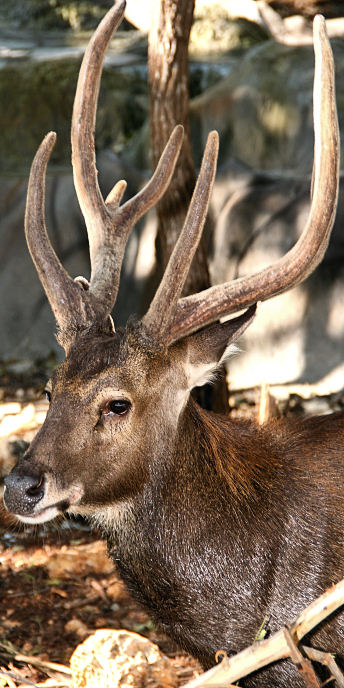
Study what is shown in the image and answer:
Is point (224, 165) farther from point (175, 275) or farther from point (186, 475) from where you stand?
point (186, 475)

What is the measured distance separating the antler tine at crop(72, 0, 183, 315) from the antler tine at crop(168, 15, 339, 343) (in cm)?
44

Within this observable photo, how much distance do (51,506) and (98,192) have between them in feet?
4.53

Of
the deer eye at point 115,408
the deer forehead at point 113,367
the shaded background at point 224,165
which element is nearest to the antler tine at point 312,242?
the deer forehead at point 113,367

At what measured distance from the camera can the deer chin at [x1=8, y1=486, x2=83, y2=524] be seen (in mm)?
2746

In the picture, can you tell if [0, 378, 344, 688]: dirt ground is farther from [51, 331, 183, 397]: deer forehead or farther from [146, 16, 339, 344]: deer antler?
[146, 16, 339, 344]: deer antler

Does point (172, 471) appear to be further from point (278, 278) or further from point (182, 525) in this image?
point (278, 278)

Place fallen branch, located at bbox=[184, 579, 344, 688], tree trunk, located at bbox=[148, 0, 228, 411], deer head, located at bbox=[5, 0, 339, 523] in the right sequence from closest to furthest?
fallen branch, located at bbox=[184, 579, 344, 688]
deer head, located at bbox=[5, 0, 339, 523]
tree trunk, located at bbox=[148, 0, 228, 411]

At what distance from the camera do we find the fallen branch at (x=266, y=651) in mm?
2467

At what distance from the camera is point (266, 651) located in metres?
2.55

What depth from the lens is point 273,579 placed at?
3.05 metres

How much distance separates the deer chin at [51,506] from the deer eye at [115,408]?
0.28 metres

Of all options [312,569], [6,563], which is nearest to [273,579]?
[312,569]

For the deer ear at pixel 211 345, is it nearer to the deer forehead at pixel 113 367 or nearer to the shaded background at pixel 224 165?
the deer forehead at pixel 113 367

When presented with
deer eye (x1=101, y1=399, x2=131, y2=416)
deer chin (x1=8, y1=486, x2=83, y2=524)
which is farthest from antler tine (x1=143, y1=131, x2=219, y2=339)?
deer chin (x1=8, y1=486, x2=83, y2=524)
